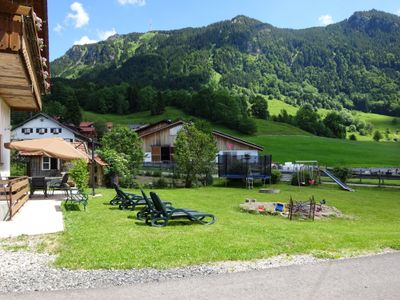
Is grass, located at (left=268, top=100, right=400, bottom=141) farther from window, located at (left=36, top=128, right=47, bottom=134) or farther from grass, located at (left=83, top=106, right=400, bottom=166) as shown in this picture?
window, located at (left=36, top=128, right=47, bottom=134)

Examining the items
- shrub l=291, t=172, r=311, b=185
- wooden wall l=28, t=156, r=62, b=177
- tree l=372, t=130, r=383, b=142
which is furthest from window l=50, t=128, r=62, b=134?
tree l=372, t=130, r=383, b=142

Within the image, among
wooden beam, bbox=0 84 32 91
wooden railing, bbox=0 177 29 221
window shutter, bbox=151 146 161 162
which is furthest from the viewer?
window shutter, bbox=151 146 161 162

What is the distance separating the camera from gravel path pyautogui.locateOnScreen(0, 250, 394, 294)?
5844 millimetres

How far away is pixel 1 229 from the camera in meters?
10.0

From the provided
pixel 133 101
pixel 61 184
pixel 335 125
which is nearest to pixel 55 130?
pixel 61 184

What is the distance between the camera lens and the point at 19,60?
30.8ft

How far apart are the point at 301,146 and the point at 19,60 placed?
82398mm

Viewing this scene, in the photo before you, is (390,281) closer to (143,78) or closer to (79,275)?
(79,275)

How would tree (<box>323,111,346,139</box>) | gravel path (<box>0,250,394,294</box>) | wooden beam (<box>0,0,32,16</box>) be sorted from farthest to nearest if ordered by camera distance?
tree (<box>323,111,346,139</box>)
wooden beam (<box>0,0,32,16</box>)
gravel path (<box>0,250,394,294</box>)

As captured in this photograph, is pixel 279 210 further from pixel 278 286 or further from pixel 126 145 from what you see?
pixel 126 145

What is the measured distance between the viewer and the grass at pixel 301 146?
7519cm

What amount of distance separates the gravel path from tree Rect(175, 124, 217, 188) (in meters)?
23.1

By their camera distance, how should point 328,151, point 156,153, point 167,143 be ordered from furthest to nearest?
point 328,151 < point 156,153 < point 167,143

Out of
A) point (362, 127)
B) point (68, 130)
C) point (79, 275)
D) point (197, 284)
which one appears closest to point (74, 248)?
point (79, 275)
